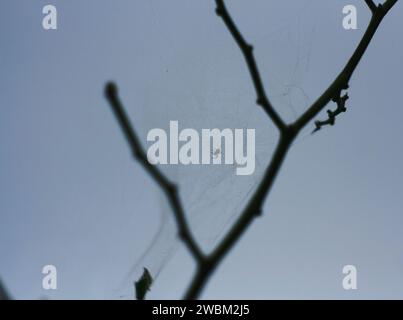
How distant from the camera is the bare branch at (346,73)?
562 mm

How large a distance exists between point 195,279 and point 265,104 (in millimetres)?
232

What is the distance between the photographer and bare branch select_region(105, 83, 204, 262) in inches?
13.5

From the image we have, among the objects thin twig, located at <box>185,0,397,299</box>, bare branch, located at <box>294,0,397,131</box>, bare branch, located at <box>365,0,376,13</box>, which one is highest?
bare branch, located at <box>365,0,376,13</box>

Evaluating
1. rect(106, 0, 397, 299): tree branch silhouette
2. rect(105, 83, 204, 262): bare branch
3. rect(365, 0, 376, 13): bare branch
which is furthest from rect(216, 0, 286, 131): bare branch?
rect(365, 0, 376, 13): bare branch

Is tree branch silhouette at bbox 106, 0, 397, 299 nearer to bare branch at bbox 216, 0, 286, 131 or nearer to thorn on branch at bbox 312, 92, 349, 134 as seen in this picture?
bare branch at bbox 216, 0, 286, 131

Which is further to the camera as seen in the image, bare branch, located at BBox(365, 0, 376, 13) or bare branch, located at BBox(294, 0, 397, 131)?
bare branch, located at BBox(365, 0, 376, 13)

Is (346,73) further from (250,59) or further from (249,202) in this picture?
(249,202)

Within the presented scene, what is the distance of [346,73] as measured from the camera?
712mm

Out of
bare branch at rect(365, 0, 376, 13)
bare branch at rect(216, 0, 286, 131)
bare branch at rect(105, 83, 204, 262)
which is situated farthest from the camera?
bare branch at rect(365, 0, 376, 13)

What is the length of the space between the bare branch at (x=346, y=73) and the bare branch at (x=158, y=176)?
0.59 feet

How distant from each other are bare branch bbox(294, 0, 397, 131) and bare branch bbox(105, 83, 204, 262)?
18 cm
